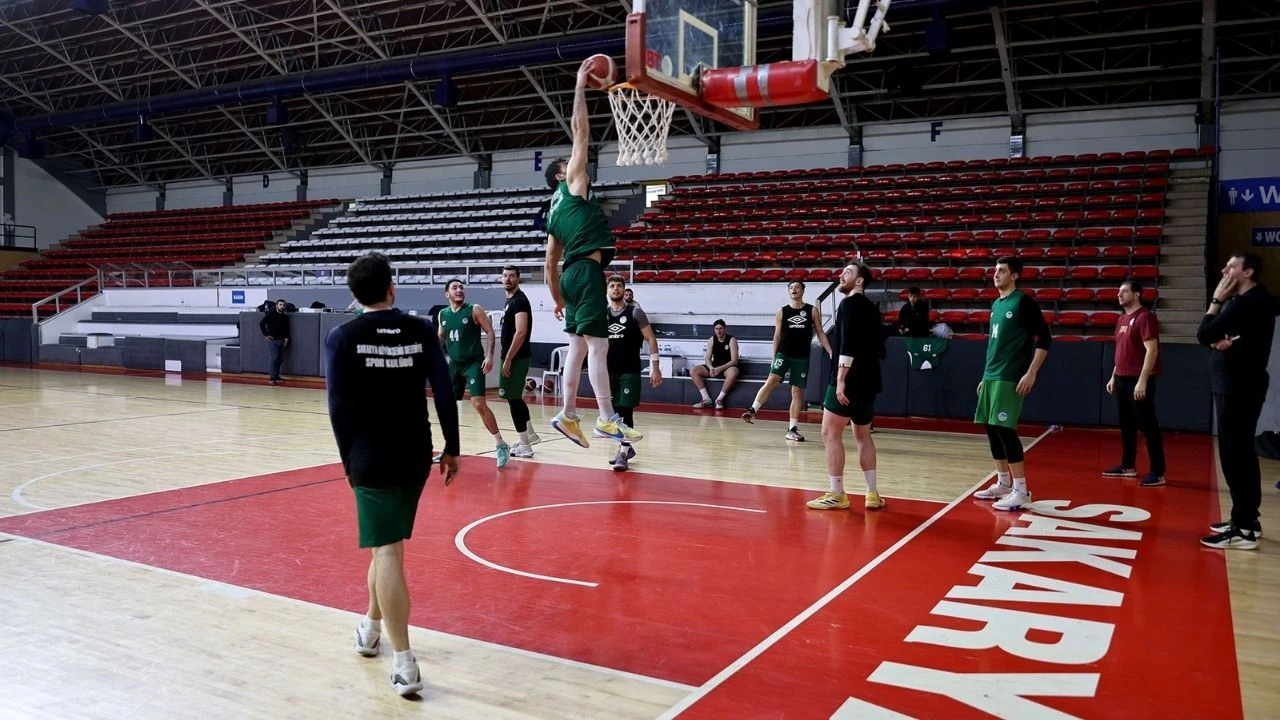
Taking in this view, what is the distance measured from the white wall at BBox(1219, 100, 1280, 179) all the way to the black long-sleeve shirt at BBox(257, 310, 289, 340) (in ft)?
63.7

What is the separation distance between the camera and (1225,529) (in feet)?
18.3

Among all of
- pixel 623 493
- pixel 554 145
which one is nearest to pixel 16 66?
pixel 554 145

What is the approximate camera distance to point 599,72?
208 inches

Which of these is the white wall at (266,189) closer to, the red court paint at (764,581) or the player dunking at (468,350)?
the player dunking at (468,350)

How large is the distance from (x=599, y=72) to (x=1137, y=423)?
5986 millimetres

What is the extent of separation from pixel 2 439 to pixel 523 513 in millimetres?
6771

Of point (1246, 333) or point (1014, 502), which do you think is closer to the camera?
point (1246, 333)

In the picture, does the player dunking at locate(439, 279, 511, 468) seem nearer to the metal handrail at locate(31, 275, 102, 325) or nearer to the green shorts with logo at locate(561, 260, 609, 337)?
the green shorts with logo at locate(561, 260, 609, 337)

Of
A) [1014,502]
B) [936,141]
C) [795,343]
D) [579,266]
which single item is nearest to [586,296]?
[579,266]

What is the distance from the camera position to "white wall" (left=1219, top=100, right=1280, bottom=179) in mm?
18062

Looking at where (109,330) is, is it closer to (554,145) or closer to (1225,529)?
(554,145)

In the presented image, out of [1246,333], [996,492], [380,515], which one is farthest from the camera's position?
[996,492]

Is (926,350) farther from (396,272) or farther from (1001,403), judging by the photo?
(396,272)

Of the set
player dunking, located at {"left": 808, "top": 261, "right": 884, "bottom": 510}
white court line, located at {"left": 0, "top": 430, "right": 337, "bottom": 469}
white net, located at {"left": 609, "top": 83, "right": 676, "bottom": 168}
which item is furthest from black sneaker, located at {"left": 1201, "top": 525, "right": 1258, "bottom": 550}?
white court line, located at {"left": 0, "top": 430, "right": 337, "bottom": 469}
